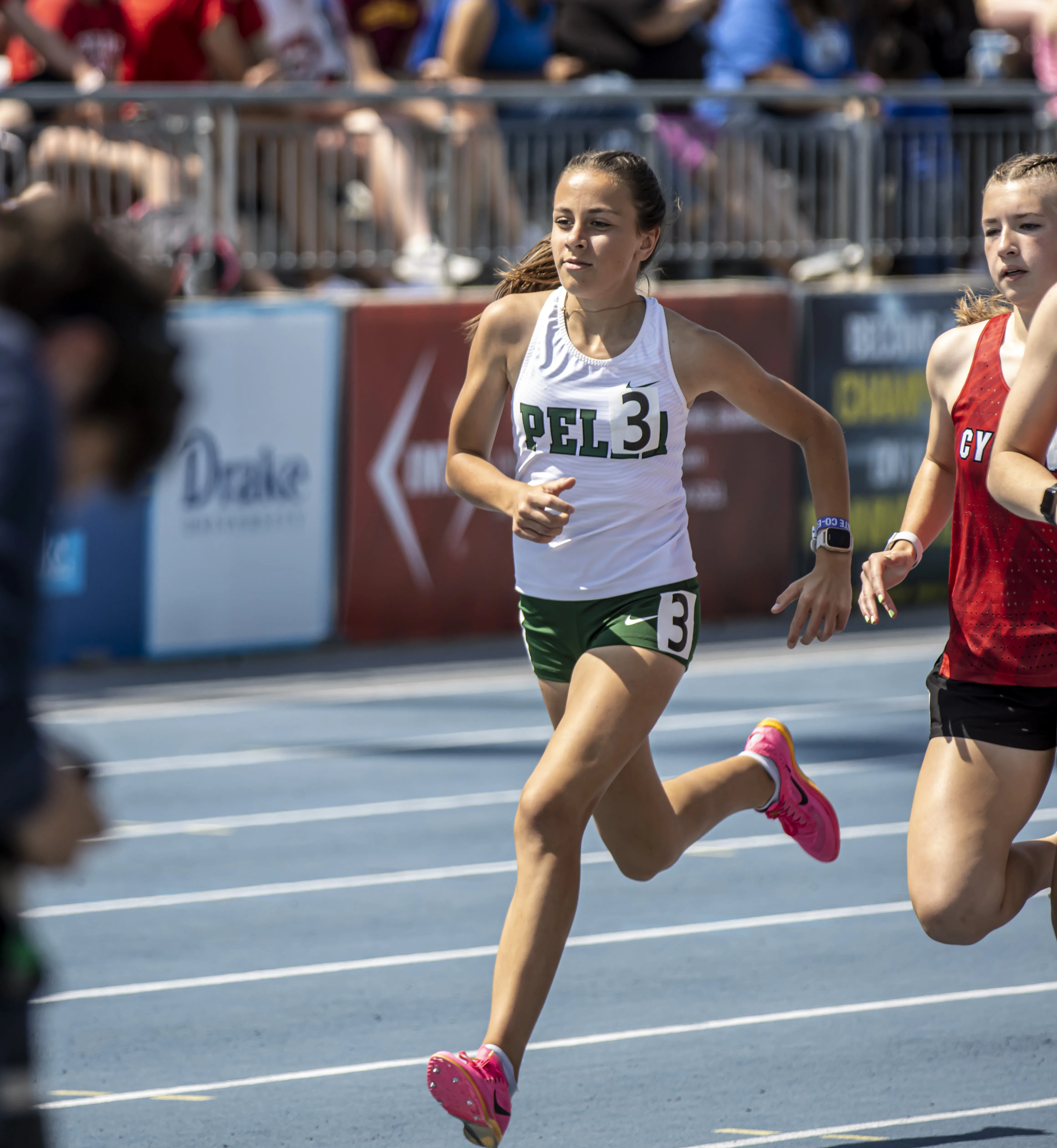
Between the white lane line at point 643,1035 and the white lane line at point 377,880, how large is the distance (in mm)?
1504

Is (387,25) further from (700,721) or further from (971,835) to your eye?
(971,835)

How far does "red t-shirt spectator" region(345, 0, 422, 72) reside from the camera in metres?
13.3

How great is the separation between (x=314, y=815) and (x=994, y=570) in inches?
173

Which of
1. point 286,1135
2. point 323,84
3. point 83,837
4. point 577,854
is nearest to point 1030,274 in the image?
point 577,854

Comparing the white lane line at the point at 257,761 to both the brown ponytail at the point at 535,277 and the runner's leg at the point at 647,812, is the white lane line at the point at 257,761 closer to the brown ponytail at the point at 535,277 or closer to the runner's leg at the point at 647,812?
the runner's leg at the point at 647,812

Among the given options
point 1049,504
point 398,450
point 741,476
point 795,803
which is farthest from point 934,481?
point 741,476

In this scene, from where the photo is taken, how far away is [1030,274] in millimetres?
4703

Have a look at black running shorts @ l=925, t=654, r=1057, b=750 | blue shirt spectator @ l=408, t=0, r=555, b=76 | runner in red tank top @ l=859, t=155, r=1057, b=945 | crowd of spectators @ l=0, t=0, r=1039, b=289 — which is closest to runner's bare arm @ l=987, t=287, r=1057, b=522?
runner in red tank top @ l=859, t=155, r=1057, b=945

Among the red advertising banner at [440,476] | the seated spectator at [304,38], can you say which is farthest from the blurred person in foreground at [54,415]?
the seated spectator at [304,38]

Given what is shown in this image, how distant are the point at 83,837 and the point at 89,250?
0.67 m

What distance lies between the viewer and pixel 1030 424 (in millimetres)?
4344

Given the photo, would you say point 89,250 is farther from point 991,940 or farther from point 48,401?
point 991,940

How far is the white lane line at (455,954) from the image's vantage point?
6.32 m

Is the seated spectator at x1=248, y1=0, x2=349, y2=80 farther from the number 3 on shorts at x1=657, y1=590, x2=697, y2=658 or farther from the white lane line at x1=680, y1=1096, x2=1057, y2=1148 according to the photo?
the white lane line at x1=680, y1=1096, x2=1057, y2=1148
